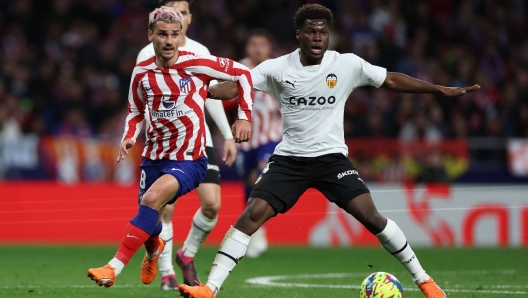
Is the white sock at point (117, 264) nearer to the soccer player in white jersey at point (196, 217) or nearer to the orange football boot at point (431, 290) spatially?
the soccer player in white jersey at point (196, 217)

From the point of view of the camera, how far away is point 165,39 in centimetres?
677

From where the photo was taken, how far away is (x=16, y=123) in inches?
656

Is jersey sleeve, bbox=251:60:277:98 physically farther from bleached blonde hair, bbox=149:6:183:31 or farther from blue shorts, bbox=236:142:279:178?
blue shorts, bbox=236:142:279:178

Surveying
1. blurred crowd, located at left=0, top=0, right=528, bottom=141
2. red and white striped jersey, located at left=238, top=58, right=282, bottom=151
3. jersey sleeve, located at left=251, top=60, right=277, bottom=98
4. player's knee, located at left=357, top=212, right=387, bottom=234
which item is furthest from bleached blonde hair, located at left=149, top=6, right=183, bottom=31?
blurred crowd, located at left=0, top=0, right=528, bottom=141

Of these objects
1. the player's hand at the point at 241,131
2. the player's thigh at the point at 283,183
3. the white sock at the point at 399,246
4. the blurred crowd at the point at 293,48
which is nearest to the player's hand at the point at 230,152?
the player's thigh at the point at 283,183

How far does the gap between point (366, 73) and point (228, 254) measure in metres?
1.73

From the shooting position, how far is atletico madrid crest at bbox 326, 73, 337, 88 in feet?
21.9

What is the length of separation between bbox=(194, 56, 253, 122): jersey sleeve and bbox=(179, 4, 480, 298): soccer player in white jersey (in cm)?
8

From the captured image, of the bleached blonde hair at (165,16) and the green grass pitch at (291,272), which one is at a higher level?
the bleached blonde hair at (165,16)

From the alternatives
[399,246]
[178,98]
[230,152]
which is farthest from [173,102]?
[399,246]

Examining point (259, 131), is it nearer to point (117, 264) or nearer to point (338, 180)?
point (338, 180)

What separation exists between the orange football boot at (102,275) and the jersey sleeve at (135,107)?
45.4 inches

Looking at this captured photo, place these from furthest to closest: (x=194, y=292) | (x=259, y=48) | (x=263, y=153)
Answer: (x=263, y=153)
(x=259, y=48)
(x=194, y=292)

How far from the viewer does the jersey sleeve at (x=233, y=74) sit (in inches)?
267
